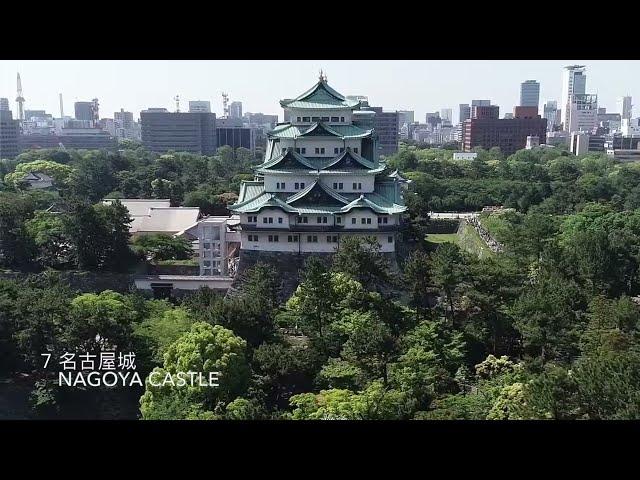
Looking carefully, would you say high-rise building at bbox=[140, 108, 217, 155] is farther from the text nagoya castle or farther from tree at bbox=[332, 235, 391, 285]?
tree at bbox=[332, 235, 391, 285]

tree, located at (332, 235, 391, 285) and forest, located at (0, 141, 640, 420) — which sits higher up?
tree, located at (332, 235, 391, 285)

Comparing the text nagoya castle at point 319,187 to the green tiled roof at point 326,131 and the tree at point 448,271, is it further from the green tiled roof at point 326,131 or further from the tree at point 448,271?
the tree at point 448,271

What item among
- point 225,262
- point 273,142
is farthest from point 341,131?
point 225,262

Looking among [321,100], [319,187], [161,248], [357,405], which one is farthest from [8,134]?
A: [357,405]

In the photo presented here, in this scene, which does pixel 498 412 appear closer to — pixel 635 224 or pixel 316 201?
pixel 316 201

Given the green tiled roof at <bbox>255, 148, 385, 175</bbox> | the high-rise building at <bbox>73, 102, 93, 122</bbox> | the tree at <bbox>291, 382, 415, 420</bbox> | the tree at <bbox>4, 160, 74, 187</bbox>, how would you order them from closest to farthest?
1. the tree at <bbox>291, 382, 415, 420</bbox>
2. the green tiled roof at <bbox>255, 148, 385, 175</bbox>
3. the tree at <bbox>4, 160, 74, 187</bbox>
4. the high-rise building at <bbox>73, 102, 93, 122</bbox>

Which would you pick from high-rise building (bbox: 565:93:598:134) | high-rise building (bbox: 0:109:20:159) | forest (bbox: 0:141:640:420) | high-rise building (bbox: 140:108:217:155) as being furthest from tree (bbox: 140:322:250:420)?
high-rise building (bbox: 565:93:598:134)
